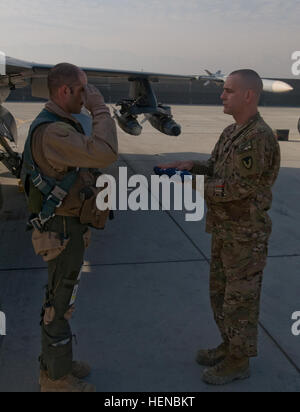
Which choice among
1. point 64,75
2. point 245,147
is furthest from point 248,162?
point 64,75

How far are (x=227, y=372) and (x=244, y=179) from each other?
1472 mm

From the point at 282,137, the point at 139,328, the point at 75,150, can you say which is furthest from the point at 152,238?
the point at 282,137

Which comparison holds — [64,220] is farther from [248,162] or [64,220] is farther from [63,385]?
[248,162]

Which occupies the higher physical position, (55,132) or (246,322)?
(55,132)

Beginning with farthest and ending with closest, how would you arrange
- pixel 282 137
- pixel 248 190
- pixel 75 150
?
1. pixel 282 137
2. pixel 248 190
3. pixel 75 150

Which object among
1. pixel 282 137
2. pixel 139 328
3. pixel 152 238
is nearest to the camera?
pixel 139 328

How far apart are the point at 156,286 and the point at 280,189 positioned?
5240mm

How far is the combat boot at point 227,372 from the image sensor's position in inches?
126

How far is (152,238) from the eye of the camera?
6078mm

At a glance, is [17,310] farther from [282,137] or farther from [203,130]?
[203,130]

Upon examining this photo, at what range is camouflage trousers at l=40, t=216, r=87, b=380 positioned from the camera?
2.80 m

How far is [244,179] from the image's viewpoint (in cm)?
291

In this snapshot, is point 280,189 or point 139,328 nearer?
point 139,328

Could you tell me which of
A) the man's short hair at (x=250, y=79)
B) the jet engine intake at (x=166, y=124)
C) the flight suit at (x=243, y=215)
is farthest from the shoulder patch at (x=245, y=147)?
the jet engine intake at (x=166, y=124)
